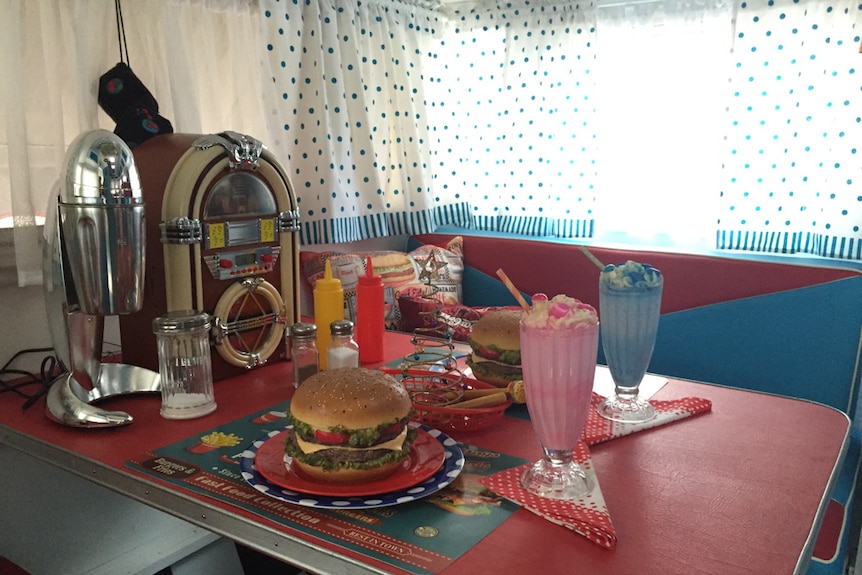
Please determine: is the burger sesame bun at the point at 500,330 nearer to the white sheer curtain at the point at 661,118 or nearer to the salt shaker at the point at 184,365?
the salt shaker at the point at 184,365

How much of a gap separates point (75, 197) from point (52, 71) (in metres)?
0.81

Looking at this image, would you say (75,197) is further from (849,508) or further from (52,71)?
(849,508)

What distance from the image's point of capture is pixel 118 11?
1.87 metres

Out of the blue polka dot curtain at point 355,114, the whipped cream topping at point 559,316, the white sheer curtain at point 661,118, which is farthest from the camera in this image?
the white sheer curtain at point 661,118

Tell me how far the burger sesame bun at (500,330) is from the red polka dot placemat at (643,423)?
196mm

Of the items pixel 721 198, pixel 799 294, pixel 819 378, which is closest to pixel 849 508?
pixel 819 378

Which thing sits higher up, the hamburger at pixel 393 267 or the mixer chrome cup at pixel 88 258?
the mixer chrome cup at pixel 88 258

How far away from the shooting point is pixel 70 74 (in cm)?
182

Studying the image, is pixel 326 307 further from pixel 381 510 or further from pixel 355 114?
pixel 355 114

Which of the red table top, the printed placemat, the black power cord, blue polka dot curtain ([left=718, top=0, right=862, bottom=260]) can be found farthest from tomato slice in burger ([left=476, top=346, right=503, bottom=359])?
blue polka dot curtain ([left=718, top=0, right=862, bottom=260])

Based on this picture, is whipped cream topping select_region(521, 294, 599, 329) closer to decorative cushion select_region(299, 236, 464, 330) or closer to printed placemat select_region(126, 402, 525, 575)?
printed placemat select_region(126, 402, 525, 575)

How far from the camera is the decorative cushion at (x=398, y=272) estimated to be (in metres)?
2.52

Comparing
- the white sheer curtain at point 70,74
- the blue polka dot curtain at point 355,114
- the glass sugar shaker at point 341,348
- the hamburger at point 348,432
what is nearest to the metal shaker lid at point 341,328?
the glass sugar shaker at point 341,348

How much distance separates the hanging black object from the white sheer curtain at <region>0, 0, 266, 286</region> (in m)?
0.06
